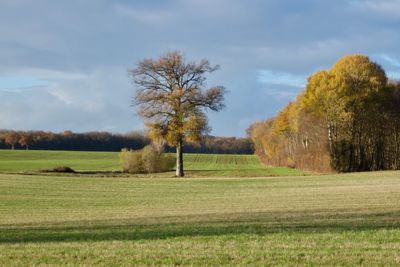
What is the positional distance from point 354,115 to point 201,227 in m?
45.0

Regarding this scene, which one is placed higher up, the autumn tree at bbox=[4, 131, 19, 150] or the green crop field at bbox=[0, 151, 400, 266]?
the autumn tree at bbox=[4, 131, 19, 150]

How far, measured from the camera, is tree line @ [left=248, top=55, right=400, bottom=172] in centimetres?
5719

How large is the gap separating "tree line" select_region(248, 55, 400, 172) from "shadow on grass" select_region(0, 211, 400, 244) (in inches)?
1549

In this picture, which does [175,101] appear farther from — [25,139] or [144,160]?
[25,139]

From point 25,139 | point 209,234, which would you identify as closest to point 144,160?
point 209,234

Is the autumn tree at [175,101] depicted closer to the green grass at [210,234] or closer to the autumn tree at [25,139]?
the green grass at [210,234]

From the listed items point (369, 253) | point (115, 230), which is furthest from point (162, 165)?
point (369, 253)

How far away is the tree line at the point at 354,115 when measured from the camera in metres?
57.2

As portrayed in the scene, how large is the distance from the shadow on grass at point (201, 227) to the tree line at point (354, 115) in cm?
3935

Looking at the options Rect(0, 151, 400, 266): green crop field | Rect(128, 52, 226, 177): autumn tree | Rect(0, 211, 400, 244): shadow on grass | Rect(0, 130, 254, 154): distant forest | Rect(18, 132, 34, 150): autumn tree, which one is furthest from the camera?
Rect(0, 130, 254, 154): distant forest

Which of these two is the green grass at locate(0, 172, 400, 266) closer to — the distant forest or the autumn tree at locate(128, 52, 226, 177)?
the autumn tree at locate(128, 52, 226, 177)

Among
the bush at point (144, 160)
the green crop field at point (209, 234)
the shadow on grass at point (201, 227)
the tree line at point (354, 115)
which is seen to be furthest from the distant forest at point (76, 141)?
the shadow on grass at point (201, 227)

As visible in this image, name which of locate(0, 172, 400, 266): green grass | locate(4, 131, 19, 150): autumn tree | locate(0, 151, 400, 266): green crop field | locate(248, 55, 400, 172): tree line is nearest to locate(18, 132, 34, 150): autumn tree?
locate(4, 131, 19, 150): autumn tree

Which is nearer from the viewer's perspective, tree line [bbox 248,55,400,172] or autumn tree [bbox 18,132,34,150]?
tree line [bbox 248,55,400,172]
